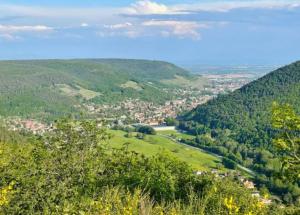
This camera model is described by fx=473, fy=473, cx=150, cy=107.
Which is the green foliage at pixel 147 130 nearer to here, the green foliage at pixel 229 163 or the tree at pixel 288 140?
the green foliage at pixel 229 163

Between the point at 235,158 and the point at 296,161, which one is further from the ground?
the point at 296,161

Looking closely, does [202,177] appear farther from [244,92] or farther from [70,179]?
[244,92]

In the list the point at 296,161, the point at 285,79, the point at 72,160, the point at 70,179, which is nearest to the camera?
the point at 296,161

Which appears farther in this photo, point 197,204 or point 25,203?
point 25,203

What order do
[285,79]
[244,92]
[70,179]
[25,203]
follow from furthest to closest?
[244,92]
[285,79]
[70,179]
[25,203]

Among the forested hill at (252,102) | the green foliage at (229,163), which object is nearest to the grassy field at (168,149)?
the green foliage at (229,163)

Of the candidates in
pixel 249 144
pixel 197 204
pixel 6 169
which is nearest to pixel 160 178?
pixel 6 169

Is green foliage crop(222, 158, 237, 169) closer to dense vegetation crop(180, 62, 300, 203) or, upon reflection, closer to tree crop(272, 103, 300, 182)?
dense vegetation crop(180, 62, 300, 203)
